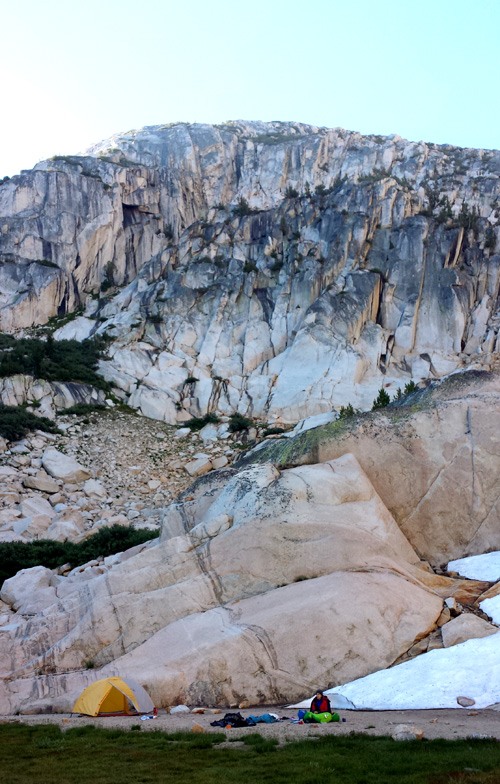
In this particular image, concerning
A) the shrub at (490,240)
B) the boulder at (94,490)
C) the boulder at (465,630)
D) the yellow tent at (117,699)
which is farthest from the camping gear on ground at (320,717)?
the shrub at (490,240)

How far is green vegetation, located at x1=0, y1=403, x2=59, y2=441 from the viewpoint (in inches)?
1564

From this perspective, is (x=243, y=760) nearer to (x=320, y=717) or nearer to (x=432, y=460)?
(x=320, y=717)

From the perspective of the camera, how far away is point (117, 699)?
13.7 m

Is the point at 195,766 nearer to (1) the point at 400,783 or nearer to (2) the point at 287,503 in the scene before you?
(1) the point at 400,783

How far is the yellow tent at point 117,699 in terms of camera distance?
13.5 m

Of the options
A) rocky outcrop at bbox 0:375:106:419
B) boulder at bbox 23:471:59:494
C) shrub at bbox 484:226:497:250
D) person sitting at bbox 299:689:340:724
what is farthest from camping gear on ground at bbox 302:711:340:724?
shrub at bbox 484:226:497:250

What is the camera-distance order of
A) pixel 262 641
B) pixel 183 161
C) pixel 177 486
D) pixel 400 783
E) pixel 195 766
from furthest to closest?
pixel 183 161
pixel 177 486
pixel 262 641
pixel 195 766
pixel 400 783

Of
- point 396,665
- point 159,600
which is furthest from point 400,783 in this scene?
point 159,600

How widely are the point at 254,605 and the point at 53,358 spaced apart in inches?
1554

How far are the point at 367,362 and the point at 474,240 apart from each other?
17.6 meters

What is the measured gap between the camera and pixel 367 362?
50.5 m

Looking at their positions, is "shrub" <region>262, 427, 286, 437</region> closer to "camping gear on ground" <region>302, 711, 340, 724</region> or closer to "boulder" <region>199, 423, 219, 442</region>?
"boulder" <region>199, 423, 219, 442</region>

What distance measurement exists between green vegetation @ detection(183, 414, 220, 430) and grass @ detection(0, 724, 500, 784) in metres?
36.9

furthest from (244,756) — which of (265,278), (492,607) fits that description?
(265,278)
